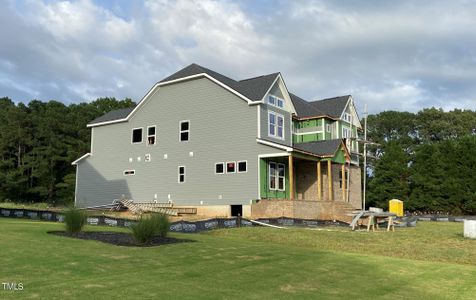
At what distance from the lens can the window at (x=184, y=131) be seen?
31.8m

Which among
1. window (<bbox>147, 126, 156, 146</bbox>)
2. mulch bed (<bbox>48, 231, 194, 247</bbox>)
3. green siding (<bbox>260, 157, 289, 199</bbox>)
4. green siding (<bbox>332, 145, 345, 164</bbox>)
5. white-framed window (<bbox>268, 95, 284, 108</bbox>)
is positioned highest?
white-framed window (<bbox>268, 95, 284, 108</bbox>)

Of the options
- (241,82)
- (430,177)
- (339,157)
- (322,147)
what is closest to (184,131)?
(241,82)

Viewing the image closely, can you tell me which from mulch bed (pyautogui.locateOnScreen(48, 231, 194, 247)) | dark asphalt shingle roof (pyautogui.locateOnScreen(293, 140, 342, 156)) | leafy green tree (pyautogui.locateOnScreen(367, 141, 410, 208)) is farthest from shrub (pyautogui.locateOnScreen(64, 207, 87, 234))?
leafy green tree (pyautogui.locateOnScreen(367, 141, 410, 208))

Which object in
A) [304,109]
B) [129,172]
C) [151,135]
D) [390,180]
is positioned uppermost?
[304,109]

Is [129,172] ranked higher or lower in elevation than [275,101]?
lower

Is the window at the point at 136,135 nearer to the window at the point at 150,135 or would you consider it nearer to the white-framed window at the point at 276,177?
the window at the point at 150,135

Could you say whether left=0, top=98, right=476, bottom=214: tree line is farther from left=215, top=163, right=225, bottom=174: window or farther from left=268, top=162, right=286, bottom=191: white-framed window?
left=268, top=162, right=286, bottom=191: white-framed window

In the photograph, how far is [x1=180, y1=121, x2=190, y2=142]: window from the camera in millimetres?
31750

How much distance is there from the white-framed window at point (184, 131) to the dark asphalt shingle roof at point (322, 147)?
768cm

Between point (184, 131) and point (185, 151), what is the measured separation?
4.66 ft

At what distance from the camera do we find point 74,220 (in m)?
14.2

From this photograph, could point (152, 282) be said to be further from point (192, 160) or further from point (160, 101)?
point (160, 101)

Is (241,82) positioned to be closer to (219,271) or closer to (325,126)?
(325,126)

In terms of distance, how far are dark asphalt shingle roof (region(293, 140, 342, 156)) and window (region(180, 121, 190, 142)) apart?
25.2 ft
